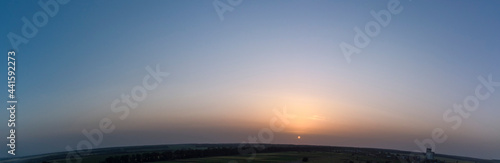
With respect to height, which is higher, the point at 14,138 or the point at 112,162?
the point at 14,138

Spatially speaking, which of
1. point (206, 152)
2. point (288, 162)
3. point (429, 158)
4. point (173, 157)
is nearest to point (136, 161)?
point (173, 157)

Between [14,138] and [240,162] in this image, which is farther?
[240,162]

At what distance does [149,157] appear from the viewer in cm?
10006

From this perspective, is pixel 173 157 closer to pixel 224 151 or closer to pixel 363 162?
pixel 224 151

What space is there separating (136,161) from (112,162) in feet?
26.1

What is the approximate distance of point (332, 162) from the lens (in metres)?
77.1

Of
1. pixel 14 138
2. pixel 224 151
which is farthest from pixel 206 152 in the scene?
pixel 14 138

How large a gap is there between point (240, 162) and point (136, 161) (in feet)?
115

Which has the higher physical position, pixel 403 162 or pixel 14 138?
pixel 14 138

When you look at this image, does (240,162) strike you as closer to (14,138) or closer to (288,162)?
(288,162)

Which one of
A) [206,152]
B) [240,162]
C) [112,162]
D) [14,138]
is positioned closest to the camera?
[14,138]

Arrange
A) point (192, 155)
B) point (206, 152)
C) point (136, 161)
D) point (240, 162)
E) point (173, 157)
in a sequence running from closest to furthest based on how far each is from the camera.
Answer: point (240, 162) < point (136, 161) < point (173, 157) < point (192, 155) < point (206, 152)

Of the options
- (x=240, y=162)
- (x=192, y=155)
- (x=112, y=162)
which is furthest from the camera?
(x=192, y=155)

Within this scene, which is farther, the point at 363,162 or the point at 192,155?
the point at 192,155
